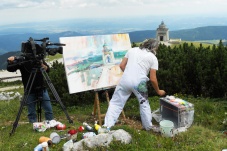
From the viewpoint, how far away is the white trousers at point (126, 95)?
6.02m

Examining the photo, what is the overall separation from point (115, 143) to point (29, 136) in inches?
81.0

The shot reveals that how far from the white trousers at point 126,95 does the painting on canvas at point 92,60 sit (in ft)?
4.43

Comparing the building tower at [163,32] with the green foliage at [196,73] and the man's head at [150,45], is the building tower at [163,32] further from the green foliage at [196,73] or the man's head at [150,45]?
the man's head at [150,45]

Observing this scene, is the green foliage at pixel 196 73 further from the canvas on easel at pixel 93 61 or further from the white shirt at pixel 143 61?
the white shirt at pixel 143 61

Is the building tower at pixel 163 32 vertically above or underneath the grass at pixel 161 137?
above

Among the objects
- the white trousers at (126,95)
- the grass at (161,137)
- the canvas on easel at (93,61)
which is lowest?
the grass at (161,137)

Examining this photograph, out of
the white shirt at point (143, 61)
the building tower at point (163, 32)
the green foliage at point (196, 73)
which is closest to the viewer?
the white shirt at point (143, 61)

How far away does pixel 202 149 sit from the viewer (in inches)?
186

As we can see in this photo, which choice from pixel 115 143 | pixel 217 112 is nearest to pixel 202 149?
pixel 115 143

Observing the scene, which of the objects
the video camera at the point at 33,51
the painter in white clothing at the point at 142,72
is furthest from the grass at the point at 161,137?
the video camera at the point at 33,51

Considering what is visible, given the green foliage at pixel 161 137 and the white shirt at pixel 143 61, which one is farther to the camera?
the white shirt at pixel 143 61

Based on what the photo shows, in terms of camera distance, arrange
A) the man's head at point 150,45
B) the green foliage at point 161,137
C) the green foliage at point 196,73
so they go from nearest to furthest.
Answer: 1. the green foliage at point 161,137
2. the man's head at point 150,45
3. the green foliage at point 196,73

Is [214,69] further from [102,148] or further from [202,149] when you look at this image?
[102,148]

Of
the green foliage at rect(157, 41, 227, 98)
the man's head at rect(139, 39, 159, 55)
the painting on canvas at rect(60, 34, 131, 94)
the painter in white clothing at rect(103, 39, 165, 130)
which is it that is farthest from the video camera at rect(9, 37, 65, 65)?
the green foliage at rect(157, 41, 227, 98)
